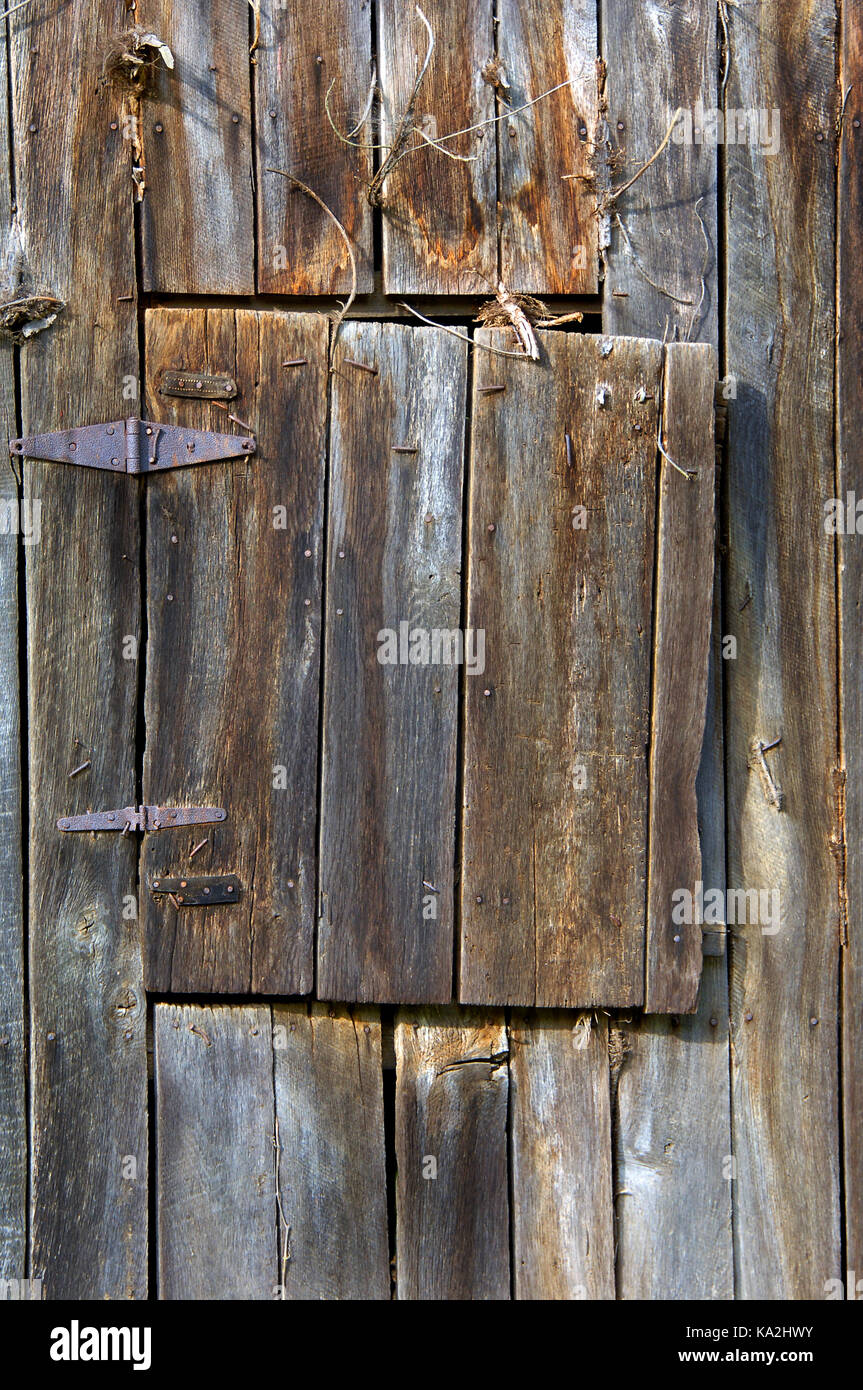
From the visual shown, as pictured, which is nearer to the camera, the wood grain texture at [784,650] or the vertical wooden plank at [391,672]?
the vertical wooden plank at [391,672]

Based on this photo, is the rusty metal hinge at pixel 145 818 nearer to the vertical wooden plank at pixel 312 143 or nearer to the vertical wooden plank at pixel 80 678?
the vertical wooden plank at pixel 80 678

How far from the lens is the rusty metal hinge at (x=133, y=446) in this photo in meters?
2.07

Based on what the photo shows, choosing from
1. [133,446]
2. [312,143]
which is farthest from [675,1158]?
[312,143]

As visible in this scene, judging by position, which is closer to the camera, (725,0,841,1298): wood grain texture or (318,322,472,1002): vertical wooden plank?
(318,322,472,1002): vertical wooden plank

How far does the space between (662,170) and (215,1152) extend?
2.41m

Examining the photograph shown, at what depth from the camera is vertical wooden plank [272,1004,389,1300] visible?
2141mm

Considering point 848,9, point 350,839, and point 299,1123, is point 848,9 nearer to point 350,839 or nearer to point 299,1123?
point 350,839

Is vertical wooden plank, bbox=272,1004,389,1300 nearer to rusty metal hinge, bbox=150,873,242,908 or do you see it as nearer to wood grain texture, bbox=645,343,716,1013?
rusty metal hinge, bbox=150,873,242,908

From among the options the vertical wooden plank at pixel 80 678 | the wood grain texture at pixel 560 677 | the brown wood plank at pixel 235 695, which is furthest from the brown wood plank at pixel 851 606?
the vertical wooden plank at pixel 80 678

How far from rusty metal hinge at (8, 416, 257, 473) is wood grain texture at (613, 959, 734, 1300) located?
1.58m

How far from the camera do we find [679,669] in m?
2.09

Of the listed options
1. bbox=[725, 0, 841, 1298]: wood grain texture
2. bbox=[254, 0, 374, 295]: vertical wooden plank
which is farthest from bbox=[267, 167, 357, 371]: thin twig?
bbox=[725, 0, 841, 1298]: wood grain texture

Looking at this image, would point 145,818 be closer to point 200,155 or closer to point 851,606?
point 200,155

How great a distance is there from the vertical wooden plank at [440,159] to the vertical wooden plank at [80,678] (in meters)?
0.59
